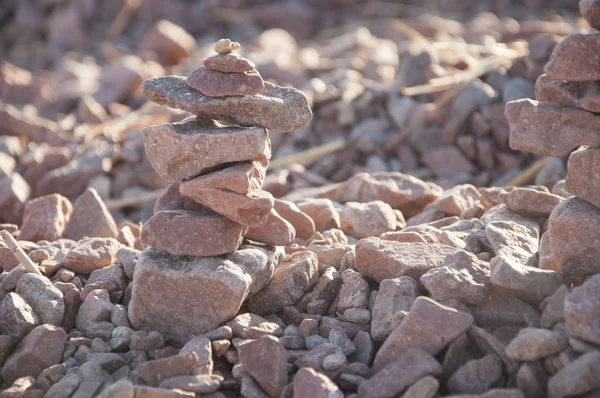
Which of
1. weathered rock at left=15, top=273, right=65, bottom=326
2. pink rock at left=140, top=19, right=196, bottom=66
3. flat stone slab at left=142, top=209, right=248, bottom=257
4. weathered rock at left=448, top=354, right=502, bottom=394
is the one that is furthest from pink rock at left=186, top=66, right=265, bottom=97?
pink rock at left=140, top=19, right=196, bottom=66

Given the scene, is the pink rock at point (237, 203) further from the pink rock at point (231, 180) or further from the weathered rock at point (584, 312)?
the weathered rock at point (584, 312)

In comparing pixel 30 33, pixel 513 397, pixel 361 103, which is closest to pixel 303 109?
pixel 513 397

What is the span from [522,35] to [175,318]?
9.02m

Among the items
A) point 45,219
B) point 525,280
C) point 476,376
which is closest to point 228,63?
point 525,280

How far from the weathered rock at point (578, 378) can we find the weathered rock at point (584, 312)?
10cm

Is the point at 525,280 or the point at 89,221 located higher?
the point at 525,280

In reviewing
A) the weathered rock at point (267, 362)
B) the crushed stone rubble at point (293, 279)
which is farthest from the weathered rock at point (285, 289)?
the weathered rock at point (267, 362)

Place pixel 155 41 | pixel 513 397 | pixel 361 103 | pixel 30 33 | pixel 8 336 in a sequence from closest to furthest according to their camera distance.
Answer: pixel 513 397, pixel 8 336, pixel 361 103, pixel 155 41, pixel 30 33

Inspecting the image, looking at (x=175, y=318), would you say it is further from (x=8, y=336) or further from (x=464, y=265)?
(x=464, y=265)

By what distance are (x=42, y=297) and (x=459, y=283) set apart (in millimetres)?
2116

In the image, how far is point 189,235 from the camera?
155 inches

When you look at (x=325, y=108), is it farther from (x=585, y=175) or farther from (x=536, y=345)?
(x=536, y=345)

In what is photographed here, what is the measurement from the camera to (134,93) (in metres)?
11.6

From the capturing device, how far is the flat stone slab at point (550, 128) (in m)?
3.65
